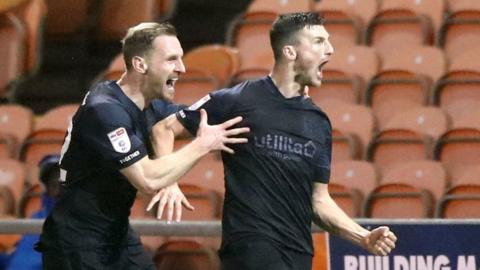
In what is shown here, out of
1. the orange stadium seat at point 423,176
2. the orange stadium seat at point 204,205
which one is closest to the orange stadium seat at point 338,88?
the orange stadium seat at point 423,176

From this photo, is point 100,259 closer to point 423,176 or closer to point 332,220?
point 332,220

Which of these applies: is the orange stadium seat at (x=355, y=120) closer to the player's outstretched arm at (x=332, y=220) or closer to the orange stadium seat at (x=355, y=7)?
the orange stadium seat at (x=355, y=7)

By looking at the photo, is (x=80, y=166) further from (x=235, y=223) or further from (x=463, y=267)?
(x=463, y=267)

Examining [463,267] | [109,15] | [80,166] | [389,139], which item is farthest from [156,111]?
[109,15]

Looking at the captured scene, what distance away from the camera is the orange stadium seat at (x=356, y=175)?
8.00 meters

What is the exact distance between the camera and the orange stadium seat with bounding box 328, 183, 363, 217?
25.3ft

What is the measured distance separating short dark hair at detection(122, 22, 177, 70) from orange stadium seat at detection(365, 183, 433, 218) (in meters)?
2.29

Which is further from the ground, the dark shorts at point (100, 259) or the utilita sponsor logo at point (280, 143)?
the utilita sponsor logo at point (280, 143)

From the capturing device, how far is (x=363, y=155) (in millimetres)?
8359

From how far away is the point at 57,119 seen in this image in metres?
9.12

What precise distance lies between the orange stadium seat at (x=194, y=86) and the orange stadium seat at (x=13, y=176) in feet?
3.42

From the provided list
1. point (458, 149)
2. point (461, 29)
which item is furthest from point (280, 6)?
point (458, 149)

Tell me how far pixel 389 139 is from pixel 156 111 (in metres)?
2.55

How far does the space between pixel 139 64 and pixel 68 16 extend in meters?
4.83
